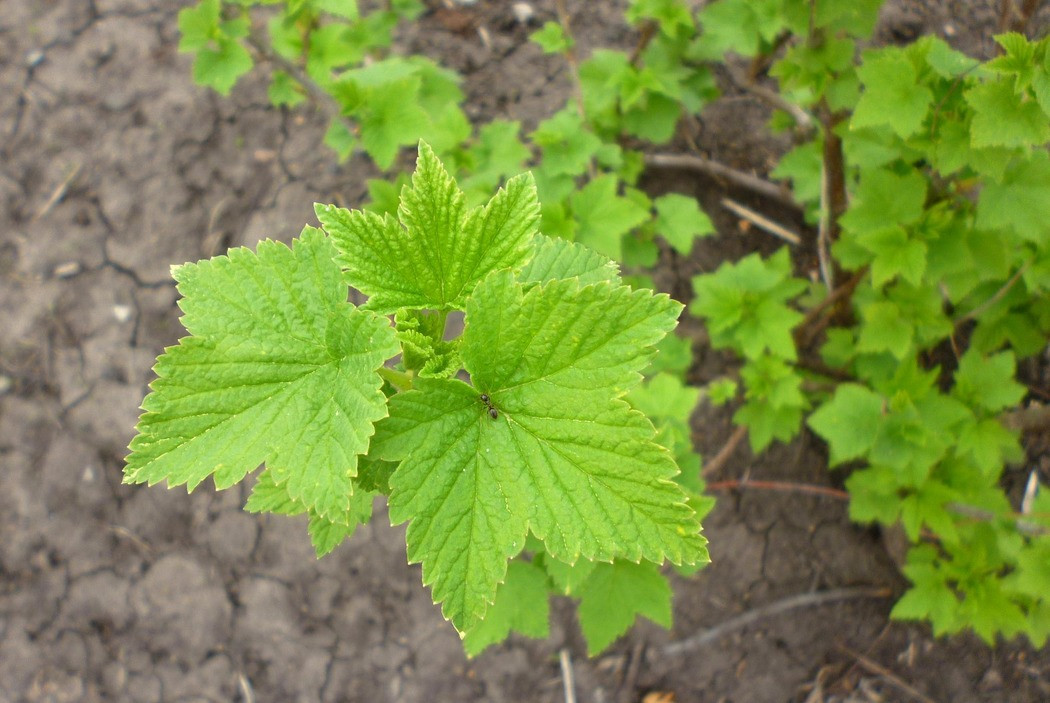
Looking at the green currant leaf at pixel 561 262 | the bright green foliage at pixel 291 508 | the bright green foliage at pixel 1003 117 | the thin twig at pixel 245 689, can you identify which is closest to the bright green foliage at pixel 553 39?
the bright green foliage at pixel 1003 117

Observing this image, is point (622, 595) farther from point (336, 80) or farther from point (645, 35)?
point (645, 35)

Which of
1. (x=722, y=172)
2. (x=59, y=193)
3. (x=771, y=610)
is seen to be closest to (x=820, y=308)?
(x=722, y=172)

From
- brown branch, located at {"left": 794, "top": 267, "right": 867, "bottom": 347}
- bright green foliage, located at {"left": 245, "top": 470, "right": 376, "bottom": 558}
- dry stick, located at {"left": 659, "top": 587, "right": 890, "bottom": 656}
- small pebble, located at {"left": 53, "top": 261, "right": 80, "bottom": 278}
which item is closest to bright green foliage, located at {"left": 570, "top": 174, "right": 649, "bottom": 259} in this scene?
brown branch, located at {"left": 794, "top": 267, "right": 867, "bottom": 347}

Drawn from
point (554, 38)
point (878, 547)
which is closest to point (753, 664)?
point (878, 547)

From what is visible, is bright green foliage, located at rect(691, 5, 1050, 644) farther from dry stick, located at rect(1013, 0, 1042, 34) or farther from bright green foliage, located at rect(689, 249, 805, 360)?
dry stick, located at rect(1013, 0, 1042, 34)

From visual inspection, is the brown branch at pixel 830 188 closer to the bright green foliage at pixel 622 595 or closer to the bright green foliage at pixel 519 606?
the bright green foliage at pixel 622 595

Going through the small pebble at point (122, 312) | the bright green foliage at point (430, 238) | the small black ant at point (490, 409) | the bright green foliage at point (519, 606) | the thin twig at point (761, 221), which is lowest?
the small pebble at point (122, 312)

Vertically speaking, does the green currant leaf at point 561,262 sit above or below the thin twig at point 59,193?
above
